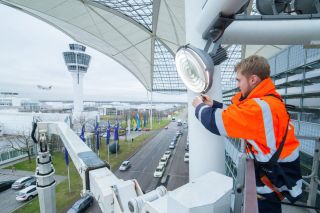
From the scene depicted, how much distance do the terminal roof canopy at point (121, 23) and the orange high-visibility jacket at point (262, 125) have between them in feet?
44.1

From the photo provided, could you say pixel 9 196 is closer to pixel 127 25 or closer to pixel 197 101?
pixel 197 101

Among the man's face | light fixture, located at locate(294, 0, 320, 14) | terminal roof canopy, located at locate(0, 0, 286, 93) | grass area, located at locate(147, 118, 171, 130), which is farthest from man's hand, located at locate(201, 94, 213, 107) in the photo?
grass area, located at locate(147, 118, 171, 130)

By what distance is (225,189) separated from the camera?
992 millimetres

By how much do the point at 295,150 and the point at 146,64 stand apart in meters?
29.3

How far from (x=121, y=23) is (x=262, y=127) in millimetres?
19111

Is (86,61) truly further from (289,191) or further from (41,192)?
(289,191)

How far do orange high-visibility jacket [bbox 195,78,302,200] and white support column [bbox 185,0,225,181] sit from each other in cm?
23

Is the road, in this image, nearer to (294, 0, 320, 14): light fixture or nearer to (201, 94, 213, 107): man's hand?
(201, 94, 213, 107): man's hand

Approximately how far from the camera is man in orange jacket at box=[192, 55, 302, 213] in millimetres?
1174

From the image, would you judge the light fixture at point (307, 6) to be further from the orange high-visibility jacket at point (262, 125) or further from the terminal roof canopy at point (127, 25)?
the terminal roof canopy at point (127, 25)

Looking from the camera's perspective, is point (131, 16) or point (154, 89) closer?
point (131, 16)

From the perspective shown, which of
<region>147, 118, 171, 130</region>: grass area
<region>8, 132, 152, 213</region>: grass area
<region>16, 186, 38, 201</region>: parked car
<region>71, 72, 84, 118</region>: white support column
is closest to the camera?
<region>8, 132, 152, 213</region>: grass area

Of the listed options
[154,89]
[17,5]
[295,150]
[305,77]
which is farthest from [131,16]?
[154,89]

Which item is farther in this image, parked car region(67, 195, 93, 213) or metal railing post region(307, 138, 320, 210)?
parked car region(67, 195, 93, 213)
